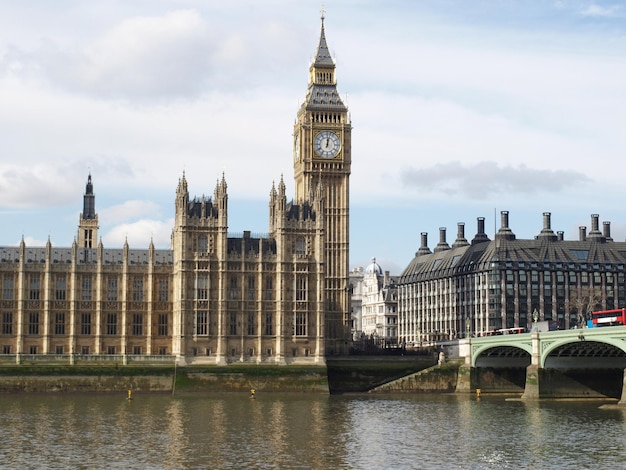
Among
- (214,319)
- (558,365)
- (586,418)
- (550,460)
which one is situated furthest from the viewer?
(214,319)

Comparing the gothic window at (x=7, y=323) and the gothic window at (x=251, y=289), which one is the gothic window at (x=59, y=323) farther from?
the gothic window at (x=251, y=289)

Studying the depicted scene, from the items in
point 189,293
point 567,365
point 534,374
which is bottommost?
point 534,374

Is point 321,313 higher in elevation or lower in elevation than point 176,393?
higher

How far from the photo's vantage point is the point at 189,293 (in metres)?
142

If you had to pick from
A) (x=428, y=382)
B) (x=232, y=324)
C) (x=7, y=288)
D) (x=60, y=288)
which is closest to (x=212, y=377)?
(x=232, y=324)

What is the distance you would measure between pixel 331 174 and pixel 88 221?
48540mm

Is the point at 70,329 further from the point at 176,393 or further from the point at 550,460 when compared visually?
the point at 550,460

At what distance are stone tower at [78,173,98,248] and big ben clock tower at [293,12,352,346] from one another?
4027cm

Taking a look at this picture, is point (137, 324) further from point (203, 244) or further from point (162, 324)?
point (203, 244)

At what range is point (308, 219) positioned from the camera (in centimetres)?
14788

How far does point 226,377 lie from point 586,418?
48527 mm

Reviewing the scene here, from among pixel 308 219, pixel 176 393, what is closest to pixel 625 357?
pixel 308 219

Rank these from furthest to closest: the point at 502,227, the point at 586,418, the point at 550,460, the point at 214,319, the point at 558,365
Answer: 1. the point at 502,227
2. the point at 214,319
3. the point at 558,365
4. the point at 586,418
5. the point at 550,460

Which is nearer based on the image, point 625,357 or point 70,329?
point 625,357
